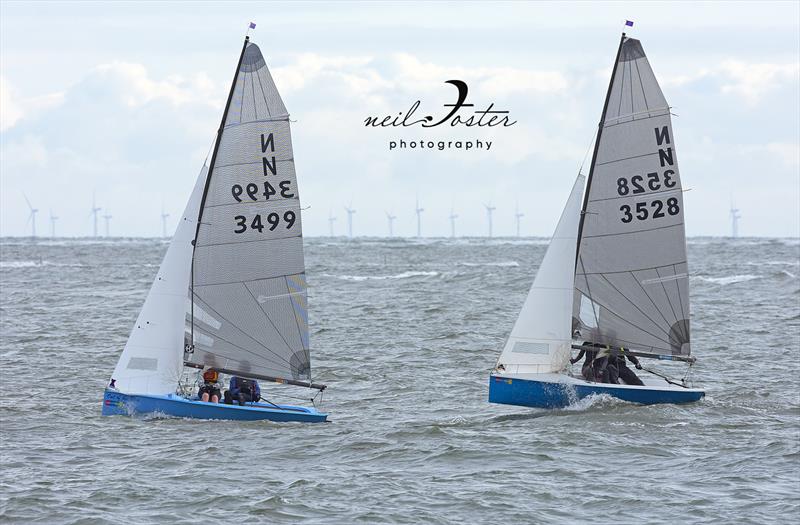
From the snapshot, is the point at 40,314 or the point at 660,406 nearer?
the point at 660,406

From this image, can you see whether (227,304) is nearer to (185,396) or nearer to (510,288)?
(185,396)

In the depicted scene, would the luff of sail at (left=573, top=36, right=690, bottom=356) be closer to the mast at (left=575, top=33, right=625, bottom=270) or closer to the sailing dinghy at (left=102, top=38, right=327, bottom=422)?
the mast at (left=575, top=33, right=625, bottom=270)

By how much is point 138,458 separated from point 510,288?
5633cm

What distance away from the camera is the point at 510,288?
76.2 m

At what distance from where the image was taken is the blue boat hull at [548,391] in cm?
2566

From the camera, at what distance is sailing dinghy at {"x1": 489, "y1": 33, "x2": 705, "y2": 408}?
26.0 metres

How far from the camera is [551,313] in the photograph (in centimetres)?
2661

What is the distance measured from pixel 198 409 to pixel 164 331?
71.8 inches

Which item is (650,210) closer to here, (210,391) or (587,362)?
(587,362)

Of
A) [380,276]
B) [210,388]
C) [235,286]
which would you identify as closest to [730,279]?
[380,276]

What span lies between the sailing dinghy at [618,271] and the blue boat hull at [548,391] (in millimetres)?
22

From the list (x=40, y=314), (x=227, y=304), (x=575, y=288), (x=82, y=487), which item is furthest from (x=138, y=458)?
(x=40, y=314)

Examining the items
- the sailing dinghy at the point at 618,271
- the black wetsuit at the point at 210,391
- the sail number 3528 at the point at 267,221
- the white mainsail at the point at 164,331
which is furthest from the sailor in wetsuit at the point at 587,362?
the white mainsail at the point at 164,331

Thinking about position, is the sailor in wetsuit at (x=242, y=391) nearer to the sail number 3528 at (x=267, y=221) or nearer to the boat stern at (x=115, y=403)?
the boat stern at (x=115, y=403)
